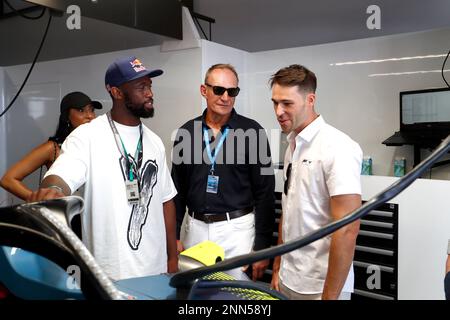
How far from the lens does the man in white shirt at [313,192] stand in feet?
5.06

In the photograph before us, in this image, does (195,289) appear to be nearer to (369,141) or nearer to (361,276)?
(361,276)

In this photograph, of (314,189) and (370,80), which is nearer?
(314,189)

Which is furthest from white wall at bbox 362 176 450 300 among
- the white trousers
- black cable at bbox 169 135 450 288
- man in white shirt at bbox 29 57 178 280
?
black cable at bbox 169 135 450 288

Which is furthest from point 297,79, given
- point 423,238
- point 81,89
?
point 81,89

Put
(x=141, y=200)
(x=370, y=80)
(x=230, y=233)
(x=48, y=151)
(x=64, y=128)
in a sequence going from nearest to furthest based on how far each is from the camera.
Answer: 1. (x=141, y=200)
2. (x=230, y=233)
3. (x=48, y=151)
4. (x=64, y=128)
5. (x=370, y=80)

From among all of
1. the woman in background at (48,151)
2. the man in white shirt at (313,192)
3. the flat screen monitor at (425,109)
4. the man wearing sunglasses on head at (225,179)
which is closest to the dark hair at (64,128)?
the woman in background at (48,151)

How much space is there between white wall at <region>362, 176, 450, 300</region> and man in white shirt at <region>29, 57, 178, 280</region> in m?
1.33

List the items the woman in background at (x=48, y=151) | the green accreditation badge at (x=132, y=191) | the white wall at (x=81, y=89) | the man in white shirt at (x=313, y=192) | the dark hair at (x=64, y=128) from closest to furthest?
→ 1. the man in white shirt at (x=313, y=192)
2. the green accreditation badge at (x=132, y=191)
3. the woman in background at (x=48, y=151)
4. the dark hair at (x=64, y=128)
5. the white wall at (x=81, y=89)

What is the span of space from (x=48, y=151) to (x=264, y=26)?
235 cm

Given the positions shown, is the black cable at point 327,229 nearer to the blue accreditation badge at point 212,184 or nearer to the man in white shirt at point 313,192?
the man in white shirt at point 313,192

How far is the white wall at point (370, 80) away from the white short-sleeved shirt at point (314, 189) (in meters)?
1.69

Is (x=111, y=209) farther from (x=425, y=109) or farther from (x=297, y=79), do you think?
(x=425, y=109)

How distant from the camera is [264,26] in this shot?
13.0 feet

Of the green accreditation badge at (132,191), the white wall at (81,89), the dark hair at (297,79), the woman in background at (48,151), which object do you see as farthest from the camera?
the white wall at (81,89)
